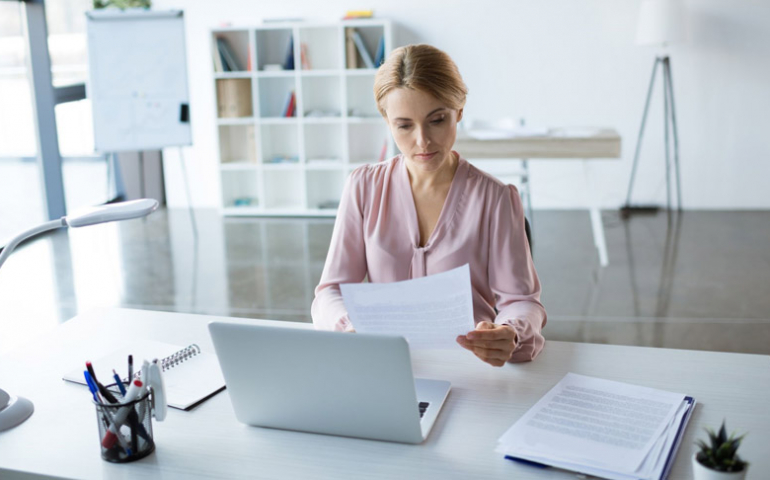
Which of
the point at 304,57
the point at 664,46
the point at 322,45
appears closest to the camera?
the point at 664,46

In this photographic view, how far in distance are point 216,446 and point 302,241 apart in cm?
424

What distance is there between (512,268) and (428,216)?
23cm

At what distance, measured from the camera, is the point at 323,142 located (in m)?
6.43

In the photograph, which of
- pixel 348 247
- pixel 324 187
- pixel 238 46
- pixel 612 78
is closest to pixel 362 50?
pixel 238 46

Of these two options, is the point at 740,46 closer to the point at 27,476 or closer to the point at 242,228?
the point at 242,228

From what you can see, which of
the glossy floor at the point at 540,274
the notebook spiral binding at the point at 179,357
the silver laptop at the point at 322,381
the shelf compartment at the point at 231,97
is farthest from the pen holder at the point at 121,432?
the shelf compartment at the point at 231,97

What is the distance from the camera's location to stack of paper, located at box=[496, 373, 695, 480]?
39.5 inches

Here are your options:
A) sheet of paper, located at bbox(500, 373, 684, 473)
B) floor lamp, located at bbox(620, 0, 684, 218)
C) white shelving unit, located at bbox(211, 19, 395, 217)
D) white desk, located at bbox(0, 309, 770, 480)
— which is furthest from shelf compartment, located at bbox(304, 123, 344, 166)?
sheet of paper, located at bbox(500, 373, 684, 473)

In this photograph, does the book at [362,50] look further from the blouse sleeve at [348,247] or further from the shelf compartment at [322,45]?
the blouse sleeve at [348,247]

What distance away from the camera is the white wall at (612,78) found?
5.76 metres

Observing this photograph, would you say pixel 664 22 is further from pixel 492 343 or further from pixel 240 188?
pixel 492 343

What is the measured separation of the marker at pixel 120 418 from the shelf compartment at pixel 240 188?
5394mm

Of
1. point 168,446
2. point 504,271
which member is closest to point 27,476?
point 168,446

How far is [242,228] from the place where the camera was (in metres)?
5.83
